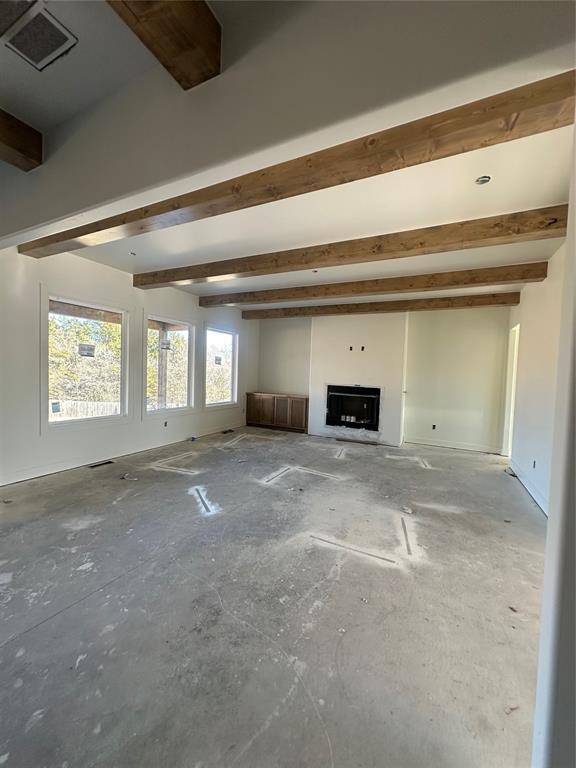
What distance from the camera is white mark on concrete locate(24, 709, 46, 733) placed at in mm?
1245

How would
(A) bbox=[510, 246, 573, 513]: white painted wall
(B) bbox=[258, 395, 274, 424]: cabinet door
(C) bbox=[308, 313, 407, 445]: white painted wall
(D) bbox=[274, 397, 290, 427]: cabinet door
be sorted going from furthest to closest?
(B) bbox=[258, 395, 274, 424]: cabinet door → (D) bbox=[274, 397, 290, 427]: cabinet door → (C) bbox=[308, 313, 407, 445]: white painted wall → (A) bbox=[510, 246, 573, 513]: white painted wall

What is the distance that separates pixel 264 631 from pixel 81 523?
208 centimetres

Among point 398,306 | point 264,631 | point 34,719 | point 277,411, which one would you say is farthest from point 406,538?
point 277,411

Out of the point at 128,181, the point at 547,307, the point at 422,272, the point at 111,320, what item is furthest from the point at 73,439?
the point at 547,307

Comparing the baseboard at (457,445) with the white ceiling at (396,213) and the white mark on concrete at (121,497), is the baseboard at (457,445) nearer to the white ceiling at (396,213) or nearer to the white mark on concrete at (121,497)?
the white ceiling at (396,213)

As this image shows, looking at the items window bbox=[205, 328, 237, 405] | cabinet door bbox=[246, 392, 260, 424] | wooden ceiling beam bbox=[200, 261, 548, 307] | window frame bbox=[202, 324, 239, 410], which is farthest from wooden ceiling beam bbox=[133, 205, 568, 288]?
cabinet door bbox=[246, 392, 260, 424]

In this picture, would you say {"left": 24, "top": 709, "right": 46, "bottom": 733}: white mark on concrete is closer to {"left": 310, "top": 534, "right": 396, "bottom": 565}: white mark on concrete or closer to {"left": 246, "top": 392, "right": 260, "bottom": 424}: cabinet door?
{"left": 310, "top": 534, "right": 396, "bottom": 565}: white mark on concrete

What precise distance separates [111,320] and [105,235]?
7.10ft

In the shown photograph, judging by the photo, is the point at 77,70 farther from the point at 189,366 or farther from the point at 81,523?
the point at 189,366

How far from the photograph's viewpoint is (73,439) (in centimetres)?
435

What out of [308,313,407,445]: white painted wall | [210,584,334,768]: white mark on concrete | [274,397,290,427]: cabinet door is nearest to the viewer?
[210,584,334,768]: white mark on concrete

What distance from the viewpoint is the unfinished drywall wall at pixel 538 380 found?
11.4 feet

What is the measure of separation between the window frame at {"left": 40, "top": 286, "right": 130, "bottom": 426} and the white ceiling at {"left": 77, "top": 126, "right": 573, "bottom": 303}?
65 cm

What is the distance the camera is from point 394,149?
1.66 m
